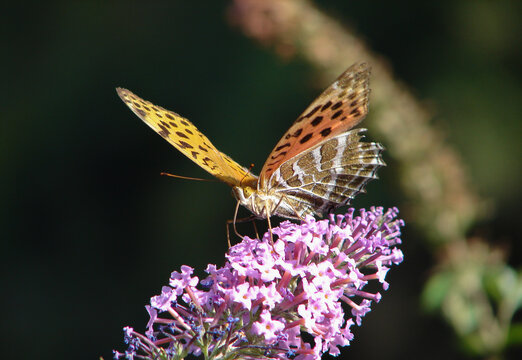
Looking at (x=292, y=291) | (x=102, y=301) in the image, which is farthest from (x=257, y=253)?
(x=102, y=301)

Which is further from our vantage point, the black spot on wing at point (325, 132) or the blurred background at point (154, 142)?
the blurred background at point (154, 142)

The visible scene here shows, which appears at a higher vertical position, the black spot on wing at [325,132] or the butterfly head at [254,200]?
the black spot on wing at [325,132]

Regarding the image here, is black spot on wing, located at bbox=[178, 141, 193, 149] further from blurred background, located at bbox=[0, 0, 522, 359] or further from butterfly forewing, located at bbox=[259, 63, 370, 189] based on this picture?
blurred background, located at bbox=[0, 0, 522, 359]

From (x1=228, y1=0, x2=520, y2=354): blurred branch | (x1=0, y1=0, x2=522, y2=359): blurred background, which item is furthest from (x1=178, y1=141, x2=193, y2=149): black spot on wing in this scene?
(x1=0, y1=0, x2=522, y2=359): blurred background

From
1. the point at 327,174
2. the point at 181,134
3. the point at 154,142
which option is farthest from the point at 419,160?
the point at 154,142

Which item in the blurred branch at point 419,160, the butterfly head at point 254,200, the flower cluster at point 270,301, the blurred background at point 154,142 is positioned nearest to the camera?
the flower cluster at point 270,301

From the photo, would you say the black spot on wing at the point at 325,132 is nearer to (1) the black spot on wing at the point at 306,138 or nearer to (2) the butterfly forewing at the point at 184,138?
(1) the black spot on wing at the point at 306,138

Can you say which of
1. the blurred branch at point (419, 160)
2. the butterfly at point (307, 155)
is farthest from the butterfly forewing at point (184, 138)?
the blurred branch at point (419, 160)
